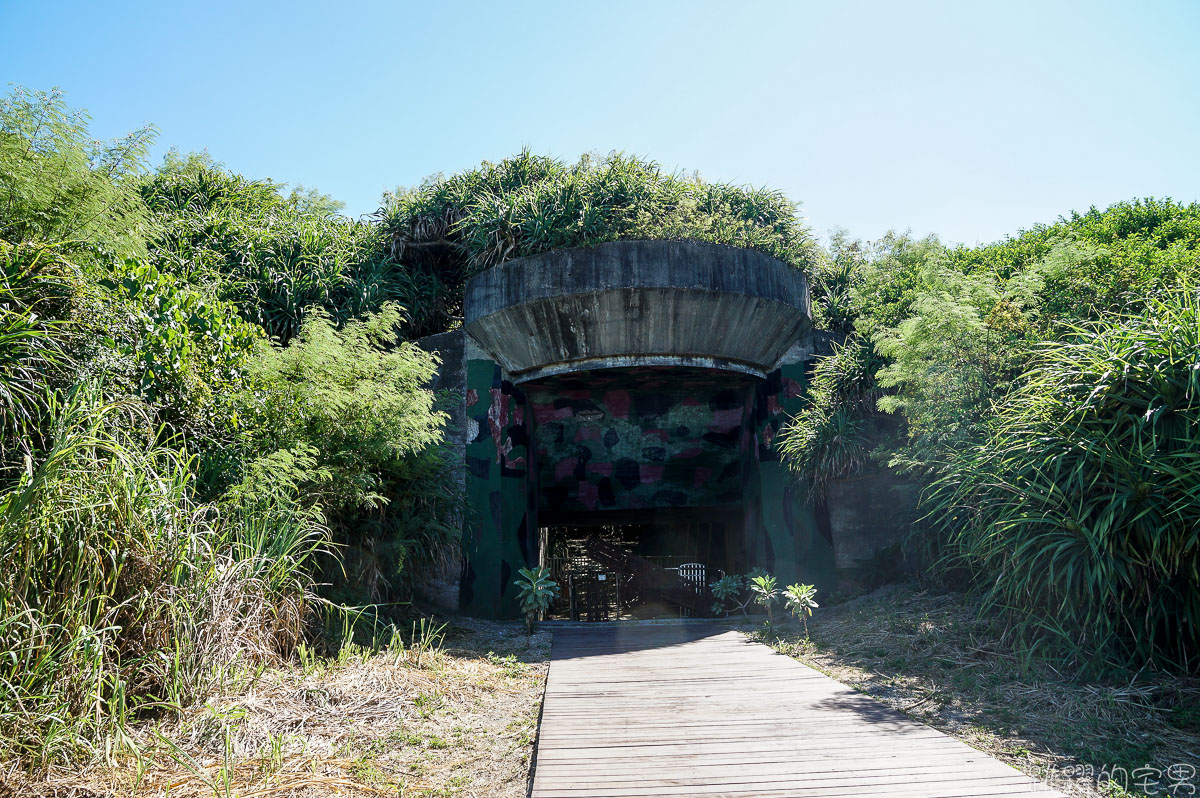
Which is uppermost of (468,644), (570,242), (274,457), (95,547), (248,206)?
(248,206)

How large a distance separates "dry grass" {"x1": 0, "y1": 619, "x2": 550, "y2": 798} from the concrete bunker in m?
4.86

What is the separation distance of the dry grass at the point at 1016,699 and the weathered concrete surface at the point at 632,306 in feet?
15.6

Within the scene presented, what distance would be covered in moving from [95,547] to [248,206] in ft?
33.7

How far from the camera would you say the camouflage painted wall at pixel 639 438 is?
11992mm

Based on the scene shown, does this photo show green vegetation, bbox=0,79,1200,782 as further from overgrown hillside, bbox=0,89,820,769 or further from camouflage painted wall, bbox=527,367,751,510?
camouflage painted wall, bbox=527,367,751,510

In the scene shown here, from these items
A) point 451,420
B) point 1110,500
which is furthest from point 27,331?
point 1110,500

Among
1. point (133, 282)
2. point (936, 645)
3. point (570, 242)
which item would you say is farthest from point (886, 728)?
point (570, 242)

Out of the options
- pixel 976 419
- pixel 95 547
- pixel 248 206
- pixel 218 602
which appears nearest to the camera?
pixel 95 547

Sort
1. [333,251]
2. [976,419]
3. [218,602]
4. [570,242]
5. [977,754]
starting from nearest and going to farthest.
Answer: [977,754]
[218,602]
[976,419]
[570,242]
[333,251]

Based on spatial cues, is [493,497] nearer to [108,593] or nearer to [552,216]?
[552,216]

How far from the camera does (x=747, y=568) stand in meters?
12.7

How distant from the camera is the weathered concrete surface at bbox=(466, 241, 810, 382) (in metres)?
10.0

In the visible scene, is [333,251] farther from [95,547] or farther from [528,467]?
[95,547]

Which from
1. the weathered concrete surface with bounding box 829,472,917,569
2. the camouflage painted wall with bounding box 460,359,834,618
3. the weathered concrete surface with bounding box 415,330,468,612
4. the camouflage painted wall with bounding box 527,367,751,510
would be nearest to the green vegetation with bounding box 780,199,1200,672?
the weathered concrete surface with bounding box 829,472,917,569
